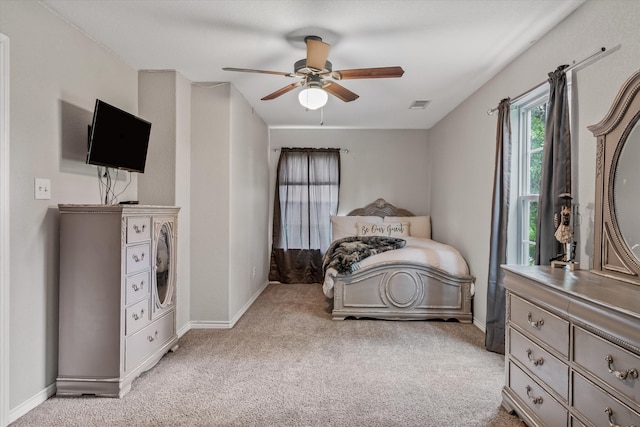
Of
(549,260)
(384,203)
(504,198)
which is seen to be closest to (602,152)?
(549,260)

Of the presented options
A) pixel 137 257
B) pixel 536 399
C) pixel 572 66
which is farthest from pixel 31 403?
pixel 572 66

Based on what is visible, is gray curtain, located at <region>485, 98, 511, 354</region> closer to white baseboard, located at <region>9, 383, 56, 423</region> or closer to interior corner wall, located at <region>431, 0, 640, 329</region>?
interior corner wall, located at <region>431, 0, 640, 329</region>

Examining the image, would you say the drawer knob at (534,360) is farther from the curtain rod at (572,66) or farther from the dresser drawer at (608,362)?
the curtain rod at (572,66)

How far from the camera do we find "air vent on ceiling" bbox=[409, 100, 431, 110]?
4391 millimetres

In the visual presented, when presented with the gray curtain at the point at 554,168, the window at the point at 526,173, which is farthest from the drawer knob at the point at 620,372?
the window at the point at 526,173

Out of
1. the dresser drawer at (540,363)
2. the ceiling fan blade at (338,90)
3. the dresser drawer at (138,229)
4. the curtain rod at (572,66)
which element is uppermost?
the ceiling fan blade at (338,90)

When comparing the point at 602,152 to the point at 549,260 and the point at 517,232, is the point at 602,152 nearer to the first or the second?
the point at 549,260

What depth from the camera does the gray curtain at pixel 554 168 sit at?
2268 millimetres

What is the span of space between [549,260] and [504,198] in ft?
2.75

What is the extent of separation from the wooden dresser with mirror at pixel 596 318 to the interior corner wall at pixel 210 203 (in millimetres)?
2558

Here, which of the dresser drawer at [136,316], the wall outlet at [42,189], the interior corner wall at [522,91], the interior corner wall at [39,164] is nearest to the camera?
the interior corner wall at [522,91]

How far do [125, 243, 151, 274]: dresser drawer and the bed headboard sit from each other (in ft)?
12.3

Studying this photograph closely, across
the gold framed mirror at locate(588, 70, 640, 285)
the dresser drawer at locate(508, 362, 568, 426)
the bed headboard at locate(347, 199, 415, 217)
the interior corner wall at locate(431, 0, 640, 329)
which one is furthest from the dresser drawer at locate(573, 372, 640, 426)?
the bed headboard at locate(347, 199, 415, 217)

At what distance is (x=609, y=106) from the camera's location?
1.97 metres
